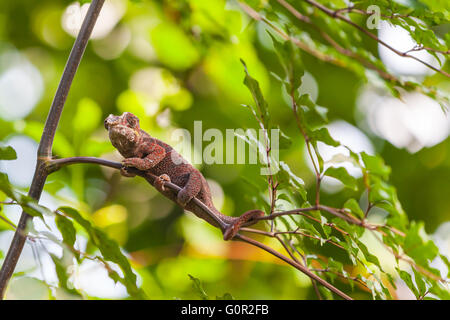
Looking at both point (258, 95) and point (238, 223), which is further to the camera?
point (238, 223)

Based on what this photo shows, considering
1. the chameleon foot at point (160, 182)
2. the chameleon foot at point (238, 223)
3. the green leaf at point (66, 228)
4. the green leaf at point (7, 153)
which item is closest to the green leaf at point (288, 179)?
the chameleon foot at point (238, 223)

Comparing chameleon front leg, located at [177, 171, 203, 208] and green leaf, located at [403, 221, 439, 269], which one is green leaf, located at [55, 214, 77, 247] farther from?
green leaf, located at [403, 221, 439, 269]

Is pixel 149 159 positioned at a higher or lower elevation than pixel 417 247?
higher

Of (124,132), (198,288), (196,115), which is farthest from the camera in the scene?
(196,115)

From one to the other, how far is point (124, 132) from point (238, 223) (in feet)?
1.11

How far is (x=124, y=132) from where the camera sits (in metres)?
1.06

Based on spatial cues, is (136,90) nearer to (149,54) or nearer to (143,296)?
(149,54)

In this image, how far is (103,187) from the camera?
2.09 meters

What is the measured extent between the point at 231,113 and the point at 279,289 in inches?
33.4

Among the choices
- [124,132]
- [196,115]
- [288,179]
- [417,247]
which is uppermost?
[196,115]

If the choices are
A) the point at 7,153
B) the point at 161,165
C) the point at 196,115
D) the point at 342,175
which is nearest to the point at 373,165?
the point at 342,175

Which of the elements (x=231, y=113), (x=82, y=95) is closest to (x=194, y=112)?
(x=231, y=113)

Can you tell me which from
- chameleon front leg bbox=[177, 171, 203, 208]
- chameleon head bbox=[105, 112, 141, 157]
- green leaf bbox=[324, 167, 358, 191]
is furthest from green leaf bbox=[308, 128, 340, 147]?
chameleon head bbox=[105, 112, 141, 157]

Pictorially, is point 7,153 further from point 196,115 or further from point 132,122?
point 196,115
